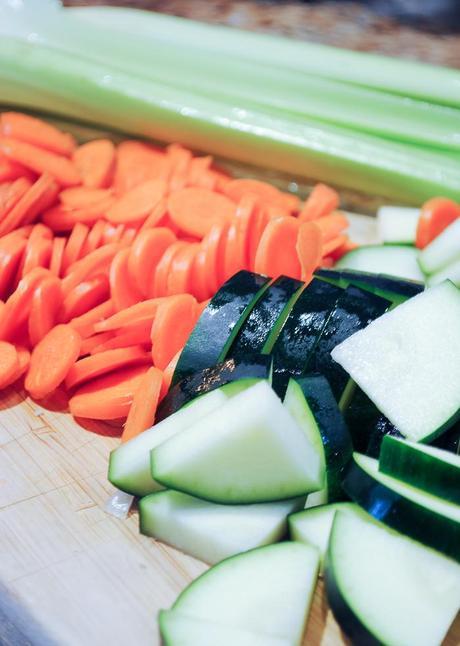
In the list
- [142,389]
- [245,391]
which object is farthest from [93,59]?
[245,391]

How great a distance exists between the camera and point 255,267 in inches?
103

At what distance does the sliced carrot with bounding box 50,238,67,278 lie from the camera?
8.96ft

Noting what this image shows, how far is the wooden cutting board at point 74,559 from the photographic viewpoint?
68.6 inches

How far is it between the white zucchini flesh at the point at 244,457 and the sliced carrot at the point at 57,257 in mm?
1128

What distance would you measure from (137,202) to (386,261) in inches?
42.7

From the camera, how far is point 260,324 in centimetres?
221

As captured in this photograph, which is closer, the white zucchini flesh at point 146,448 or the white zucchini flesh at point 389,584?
the white zucchini flesh at point 389,584

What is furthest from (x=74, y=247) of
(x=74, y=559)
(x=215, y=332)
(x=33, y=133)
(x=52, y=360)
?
(x=74, y=559)

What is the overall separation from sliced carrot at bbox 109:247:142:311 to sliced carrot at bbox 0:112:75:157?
942 millimetres

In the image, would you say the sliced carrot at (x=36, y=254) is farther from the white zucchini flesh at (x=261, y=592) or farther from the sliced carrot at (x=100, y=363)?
the white zucchini flesh at (x=261, y=592)

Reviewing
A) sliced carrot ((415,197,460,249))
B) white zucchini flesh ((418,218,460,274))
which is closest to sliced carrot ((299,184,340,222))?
sliced carrot ((415,197,460,249))

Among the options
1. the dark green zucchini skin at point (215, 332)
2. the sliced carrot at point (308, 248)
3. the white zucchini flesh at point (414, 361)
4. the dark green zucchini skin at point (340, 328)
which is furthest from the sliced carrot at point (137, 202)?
the white zucchini flesh at point (414, 361)

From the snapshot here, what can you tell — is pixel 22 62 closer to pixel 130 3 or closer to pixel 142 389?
pixel 130 3

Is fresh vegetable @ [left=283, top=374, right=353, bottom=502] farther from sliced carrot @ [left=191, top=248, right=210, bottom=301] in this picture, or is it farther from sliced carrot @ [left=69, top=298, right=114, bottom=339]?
sliced carrot @ [left=69, top=298, right=114, bottom=339]
